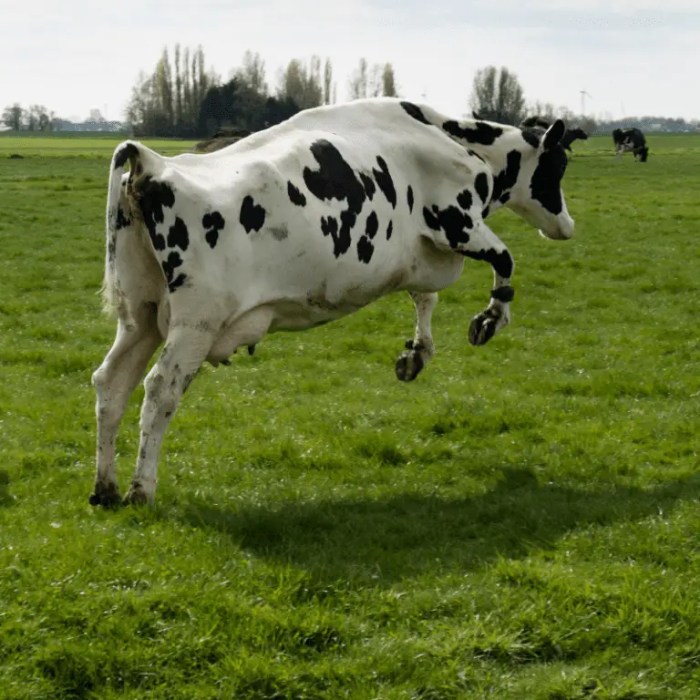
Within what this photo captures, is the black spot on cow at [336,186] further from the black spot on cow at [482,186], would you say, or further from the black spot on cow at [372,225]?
the black spot on cow at [482,186]

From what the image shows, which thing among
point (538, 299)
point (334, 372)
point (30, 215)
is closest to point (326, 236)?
point (334, 372)

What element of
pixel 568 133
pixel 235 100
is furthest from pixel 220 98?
pixel 568 133

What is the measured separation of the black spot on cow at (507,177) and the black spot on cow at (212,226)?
3.67 metres

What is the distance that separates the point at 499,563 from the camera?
634 cm

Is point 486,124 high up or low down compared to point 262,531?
up

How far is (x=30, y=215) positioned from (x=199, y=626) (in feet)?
75.3

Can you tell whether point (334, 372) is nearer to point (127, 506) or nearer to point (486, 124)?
point (486, 124)

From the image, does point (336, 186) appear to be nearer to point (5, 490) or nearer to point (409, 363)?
point (409, 363)

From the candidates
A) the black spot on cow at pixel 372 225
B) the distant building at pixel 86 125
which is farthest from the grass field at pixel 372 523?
the distant building at pixel 86 125

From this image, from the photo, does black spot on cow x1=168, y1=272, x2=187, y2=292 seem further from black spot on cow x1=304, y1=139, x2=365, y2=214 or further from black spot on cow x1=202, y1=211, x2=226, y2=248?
black spot on cow x1=304, y1=139, x2=365, y2=214

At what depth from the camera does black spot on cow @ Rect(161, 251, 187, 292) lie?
7.05m

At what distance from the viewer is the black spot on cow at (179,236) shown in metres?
7.05

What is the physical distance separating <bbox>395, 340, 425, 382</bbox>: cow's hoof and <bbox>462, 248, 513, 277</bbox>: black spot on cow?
1.34 meters

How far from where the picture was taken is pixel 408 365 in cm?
1038
